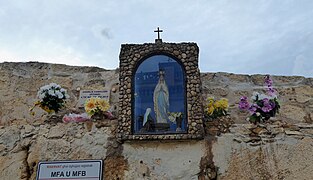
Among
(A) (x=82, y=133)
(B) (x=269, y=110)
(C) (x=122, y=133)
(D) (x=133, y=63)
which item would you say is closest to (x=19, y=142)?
(A) (x=82, y=133)

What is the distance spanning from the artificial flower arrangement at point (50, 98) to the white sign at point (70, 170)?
585 mm

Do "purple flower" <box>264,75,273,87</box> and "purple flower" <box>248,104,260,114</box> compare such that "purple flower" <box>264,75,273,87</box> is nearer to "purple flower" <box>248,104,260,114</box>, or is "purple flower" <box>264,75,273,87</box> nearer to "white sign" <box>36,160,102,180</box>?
"purple flower" <box>248,104,260,114</box>

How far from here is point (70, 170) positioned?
3338mm

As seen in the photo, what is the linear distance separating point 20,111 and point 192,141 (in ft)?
6.21

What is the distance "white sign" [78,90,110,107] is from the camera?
385 centimetres

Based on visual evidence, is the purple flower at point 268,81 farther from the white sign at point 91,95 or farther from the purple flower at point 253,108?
the white sign at point 91,95

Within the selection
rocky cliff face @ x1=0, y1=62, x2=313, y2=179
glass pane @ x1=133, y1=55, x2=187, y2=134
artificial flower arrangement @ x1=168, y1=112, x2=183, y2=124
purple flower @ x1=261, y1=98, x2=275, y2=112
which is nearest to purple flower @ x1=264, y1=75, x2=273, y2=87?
rocky cliff face @ x1=0, y1=62, x2=313, y2=179

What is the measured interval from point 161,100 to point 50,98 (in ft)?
3.78

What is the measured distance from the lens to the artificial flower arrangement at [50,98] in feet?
11.9

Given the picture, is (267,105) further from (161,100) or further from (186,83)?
(161,100)

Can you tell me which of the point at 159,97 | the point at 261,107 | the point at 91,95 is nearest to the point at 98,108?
the point at 91,95

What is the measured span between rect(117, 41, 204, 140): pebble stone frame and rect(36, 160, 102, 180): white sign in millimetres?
380

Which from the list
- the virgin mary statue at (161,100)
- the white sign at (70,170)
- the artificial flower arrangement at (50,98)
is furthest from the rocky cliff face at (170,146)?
the virgin mary statue at (161,100)

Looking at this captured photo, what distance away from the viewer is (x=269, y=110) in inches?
138
